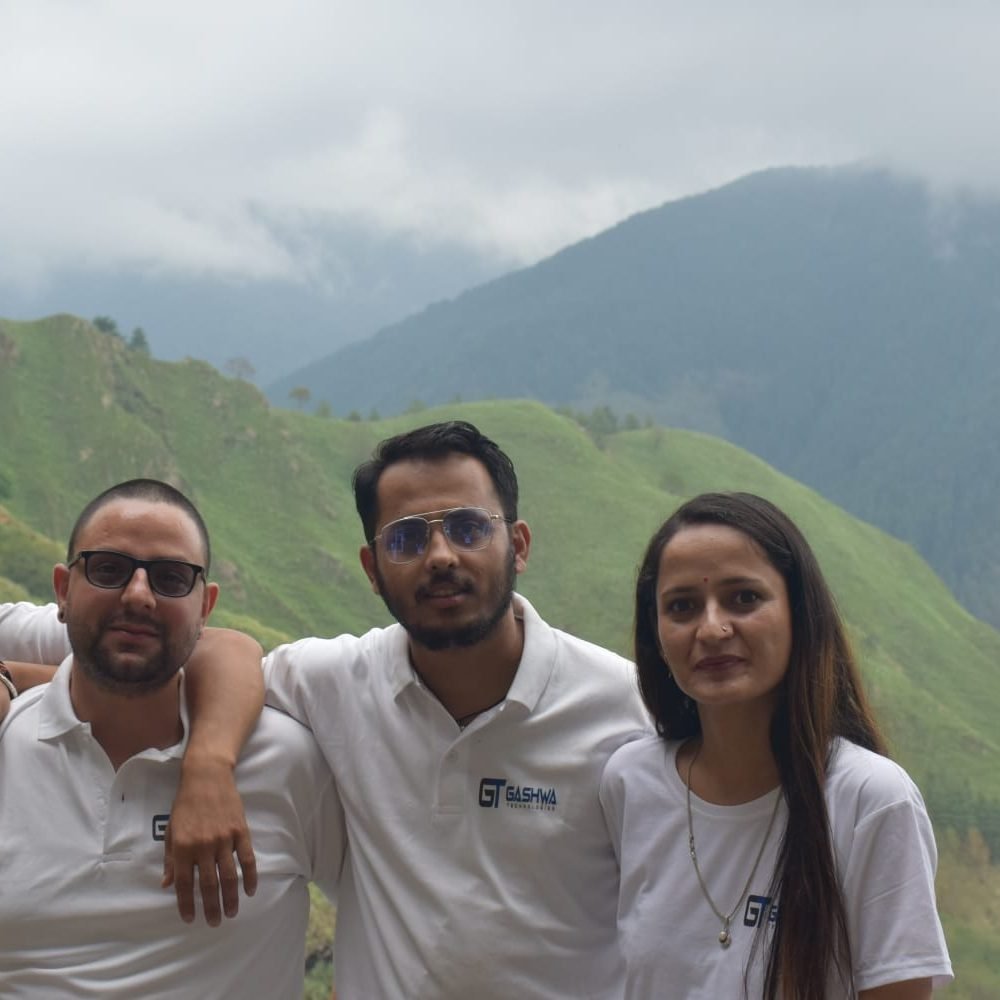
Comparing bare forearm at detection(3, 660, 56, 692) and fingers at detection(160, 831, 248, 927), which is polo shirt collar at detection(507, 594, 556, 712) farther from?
bare forearm at detection(3, 660, 56, 692)

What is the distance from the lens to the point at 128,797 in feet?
14.8

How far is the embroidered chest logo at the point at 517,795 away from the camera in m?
4.64

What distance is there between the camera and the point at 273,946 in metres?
4.61

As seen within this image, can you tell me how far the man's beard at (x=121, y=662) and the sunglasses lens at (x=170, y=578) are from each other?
0.44 feet

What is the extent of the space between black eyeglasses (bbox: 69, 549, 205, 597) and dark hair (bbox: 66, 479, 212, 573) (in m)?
0.13

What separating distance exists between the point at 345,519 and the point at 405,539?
8940 cm

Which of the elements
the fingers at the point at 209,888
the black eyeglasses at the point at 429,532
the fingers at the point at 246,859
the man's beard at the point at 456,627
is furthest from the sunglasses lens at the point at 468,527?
the fingers at the point at 209,888

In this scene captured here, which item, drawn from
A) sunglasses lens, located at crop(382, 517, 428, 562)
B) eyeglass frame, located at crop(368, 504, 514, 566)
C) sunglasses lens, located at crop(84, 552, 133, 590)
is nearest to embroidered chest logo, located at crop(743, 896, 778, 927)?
eyeglass frame, located at crop(368, 504, 514, 566)

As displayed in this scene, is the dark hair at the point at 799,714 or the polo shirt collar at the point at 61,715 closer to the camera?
the dark hair at the point at 799,714

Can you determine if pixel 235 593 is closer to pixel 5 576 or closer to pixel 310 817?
pixel 5 576

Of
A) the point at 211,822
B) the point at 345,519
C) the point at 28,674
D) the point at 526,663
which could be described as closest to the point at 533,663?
the point at 526,663

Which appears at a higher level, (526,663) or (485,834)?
(526,663)

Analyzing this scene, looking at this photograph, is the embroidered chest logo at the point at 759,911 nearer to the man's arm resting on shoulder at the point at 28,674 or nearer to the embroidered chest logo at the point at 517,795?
the embroidered chest logo at the point at 517,795

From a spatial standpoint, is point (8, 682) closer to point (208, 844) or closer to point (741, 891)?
point (208, 844)
